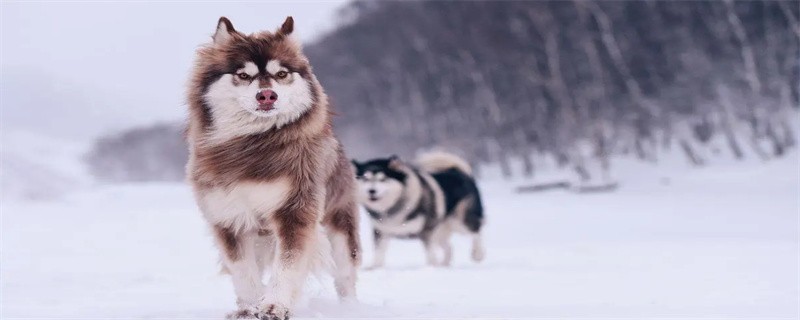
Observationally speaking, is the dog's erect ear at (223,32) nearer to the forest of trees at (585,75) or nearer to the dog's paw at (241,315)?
the dog's paw at (241,315)

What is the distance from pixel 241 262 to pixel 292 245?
373 millimetres

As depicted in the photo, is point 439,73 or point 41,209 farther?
point 439,73

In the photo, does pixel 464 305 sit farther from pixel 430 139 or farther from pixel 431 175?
pixel 430 139

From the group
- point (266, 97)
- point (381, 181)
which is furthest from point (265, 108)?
point (381, 181)

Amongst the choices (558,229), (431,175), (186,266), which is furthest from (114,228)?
(558,229)

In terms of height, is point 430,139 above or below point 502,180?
above

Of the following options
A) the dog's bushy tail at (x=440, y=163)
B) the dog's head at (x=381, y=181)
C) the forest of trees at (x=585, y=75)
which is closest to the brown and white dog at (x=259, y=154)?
the dog's head at (x=381, y=181)

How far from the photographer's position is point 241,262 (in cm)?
363

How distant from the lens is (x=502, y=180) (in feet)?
82.9

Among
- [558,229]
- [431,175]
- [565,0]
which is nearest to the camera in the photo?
[431,175]

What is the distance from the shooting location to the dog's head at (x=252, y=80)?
10.9 feet

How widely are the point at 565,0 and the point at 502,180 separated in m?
6.64

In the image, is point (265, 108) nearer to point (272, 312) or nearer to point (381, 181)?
point (272, 312)

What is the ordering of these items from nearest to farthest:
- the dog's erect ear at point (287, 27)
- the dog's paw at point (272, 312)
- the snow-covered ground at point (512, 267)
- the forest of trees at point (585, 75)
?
the dog's paw at point (272, 312) → the dog's erect ear at point (287, 27) → the snow-covered ground at point (512, 267) → the forest of trees at point (585, 75)
